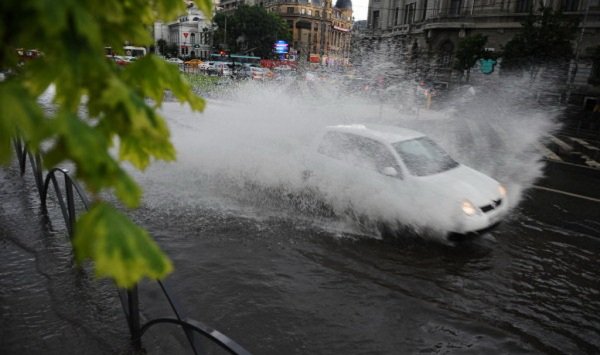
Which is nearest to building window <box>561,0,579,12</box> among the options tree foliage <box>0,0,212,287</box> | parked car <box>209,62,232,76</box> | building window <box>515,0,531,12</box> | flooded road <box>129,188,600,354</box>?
Answer: building window <box>515,0,531,12</box>

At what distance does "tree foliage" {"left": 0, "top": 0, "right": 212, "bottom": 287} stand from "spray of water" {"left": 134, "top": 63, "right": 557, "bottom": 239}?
15.7 feet

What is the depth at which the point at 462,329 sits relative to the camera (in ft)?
14.8

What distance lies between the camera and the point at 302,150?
26.5 ft

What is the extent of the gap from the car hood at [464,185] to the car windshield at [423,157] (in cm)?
15

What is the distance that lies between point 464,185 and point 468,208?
1.62 feet

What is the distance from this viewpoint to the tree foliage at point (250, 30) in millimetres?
79562

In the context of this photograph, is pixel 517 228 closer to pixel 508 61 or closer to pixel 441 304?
pixel 441 304

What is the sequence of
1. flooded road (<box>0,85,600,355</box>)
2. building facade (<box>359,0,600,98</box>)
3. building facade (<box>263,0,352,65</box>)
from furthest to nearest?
building facade (<box>263,0,352,65</box>) → building facade (<box>359,0,600,98</box>) → flooded road (<box>0,85,600,355</box>)

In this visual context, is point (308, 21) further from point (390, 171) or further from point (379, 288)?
point (379, 288)

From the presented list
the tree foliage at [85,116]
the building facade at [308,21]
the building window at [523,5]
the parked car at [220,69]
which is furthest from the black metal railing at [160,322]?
the building facade at [308,21]

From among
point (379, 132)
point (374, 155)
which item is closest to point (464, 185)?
point (374, 155)

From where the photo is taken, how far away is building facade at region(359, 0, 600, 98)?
118 ft

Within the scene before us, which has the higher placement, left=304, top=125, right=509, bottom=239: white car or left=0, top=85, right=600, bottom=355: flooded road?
left=304, top=125, right=509, bottom=239: white car

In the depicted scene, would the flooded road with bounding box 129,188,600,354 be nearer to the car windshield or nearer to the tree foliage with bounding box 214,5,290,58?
the car windshield
